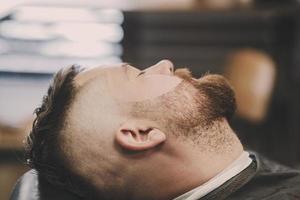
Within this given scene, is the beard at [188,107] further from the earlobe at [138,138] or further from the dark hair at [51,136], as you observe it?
the dark hair at [51,136]

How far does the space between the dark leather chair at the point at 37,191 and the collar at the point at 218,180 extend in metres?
0.25

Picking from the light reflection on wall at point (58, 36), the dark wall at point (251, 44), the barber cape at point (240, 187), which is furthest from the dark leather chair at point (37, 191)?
the dark wall at point (251, 44)

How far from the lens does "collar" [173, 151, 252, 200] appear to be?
1118 millimetres

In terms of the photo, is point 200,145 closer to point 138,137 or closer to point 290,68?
point 138,137

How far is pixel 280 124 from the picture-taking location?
3.43 m

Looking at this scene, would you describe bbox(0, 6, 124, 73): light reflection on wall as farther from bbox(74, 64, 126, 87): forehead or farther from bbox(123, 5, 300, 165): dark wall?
bbox(74, 64, 126, 87): forehead

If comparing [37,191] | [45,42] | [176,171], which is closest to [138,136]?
[176,171]

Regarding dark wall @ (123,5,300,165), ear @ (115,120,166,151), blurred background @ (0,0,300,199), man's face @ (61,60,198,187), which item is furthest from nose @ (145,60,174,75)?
dark wall @ (123,5,300,165)

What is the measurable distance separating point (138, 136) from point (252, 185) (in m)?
0.28

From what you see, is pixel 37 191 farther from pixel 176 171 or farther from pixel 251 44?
pixel 251 44

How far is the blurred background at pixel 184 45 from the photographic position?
2.63 meters

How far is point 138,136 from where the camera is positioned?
1.14 meters

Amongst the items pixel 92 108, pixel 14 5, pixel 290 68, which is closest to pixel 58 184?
pixel 92 108

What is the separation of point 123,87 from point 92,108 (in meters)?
0.09
